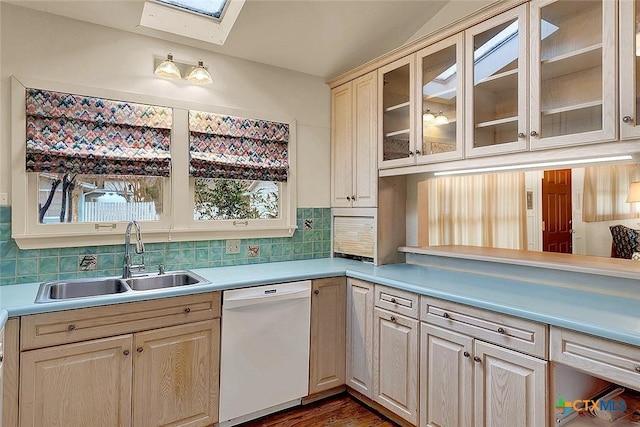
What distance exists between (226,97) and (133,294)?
1550mm

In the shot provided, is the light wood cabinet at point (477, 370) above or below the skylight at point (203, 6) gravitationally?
below

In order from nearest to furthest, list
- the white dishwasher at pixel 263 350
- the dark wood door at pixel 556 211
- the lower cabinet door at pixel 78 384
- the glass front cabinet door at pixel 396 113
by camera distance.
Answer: the lower cabinet door at pixel 78 384, the white dishwasher at pixel 263 350, the glass front cabinet door at pixel 396 113, the dark wood door at pixel 556 211

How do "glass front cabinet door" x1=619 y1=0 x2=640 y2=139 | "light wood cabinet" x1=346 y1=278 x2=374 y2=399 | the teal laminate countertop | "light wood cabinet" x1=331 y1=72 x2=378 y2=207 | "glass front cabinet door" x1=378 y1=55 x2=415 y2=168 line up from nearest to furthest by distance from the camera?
the teal laminate countertop, "glass front cabinet door" x1=619 y1=0 x2=640 y2=139, "light wood cabinet" x1=346 y1=278 x2=374 y2=399, "glass front cabinet door" x1=378 y1=55 x2=415 y2=168, "light wood cabinet" x1=331 y1=72 x2=378 y2=207

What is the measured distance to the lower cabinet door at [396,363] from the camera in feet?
6.84

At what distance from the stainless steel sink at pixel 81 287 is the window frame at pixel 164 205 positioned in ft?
0.75

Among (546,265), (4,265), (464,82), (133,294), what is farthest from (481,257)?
(4,265)

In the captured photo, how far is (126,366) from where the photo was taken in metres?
1.87

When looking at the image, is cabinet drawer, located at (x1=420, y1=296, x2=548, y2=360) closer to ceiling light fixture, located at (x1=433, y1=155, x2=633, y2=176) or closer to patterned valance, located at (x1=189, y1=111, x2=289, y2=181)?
ceiling light fixture, located at (x1=433, y1=155, x2=633, y2=176)

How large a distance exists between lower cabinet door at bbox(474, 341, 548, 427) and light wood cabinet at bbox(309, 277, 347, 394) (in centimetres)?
101

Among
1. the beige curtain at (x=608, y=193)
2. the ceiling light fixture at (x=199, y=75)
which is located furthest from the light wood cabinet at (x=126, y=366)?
the beige curtain at (x=608, y=193)

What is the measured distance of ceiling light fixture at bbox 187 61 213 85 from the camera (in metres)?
2.40

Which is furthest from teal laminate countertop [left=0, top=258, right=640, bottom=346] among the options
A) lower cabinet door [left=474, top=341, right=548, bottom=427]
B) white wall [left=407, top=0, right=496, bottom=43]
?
white wall [left=407, top=0, right=496, bottom=43]

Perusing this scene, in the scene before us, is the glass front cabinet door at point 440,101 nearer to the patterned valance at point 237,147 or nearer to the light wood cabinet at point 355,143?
the light wood cabinet at point 355,143

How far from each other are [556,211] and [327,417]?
227 centimetres
